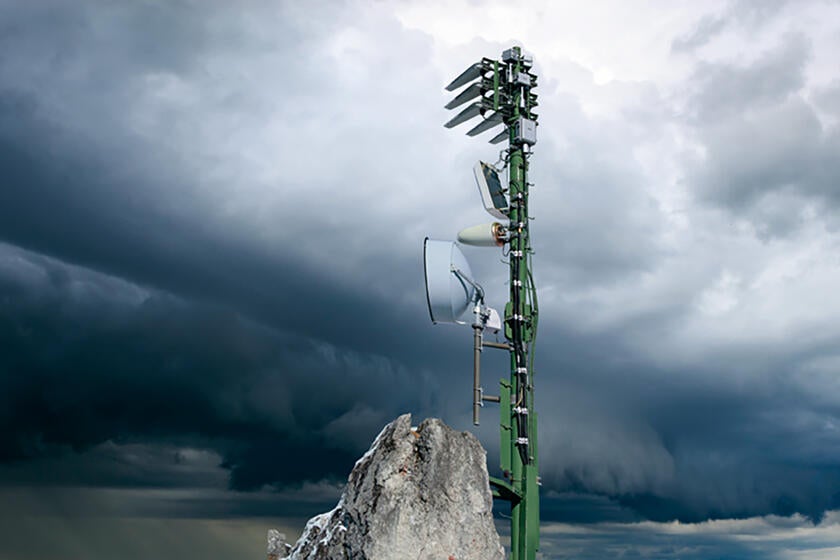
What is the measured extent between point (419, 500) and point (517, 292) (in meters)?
8.70

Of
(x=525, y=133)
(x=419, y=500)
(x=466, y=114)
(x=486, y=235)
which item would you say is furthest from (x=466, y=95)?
(x=419, y=500)

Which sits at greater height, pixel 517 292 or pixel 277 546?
pixel 517 292

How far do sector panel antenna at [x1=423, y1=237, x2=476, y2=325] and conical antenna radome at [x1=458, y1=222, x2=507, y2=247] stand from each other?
5.81 ft

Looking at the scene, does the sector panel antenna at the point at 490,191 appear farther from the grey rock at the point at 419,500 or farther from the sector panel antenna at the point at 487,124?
the grey rock at the point at 419,500

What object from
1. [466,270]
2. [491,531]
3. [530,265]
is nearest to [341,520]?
[491,531]

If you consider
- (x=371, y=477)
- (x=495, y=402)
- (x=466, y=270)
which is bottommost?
(x=371, y=477)

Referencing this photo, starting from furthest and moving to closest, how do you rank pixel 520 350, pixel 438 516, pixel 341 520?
pixel 520 350 → pixel 341 520 → pixel 438 516

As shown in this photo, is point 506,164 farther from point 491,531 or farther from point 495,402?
point 491,531

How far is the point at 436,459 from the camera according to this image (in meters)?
23.6

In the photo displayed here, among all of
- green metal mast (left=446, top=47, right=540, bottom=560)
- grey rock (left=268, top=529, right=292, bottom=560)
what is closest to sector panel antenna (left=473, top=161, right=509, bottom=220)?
green metal mast (left=446, top=47, right=540, bottom=560)

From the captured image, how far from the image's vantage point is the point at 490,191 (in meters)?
30.6

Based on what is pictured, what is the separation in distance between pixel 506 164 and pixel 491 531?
1236 centimetres

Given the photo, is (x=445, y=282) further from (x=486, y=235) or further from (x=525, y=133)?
(x=525, y=133)

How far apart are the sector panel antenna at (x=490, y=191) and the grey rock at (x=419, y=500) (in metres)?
8.74
